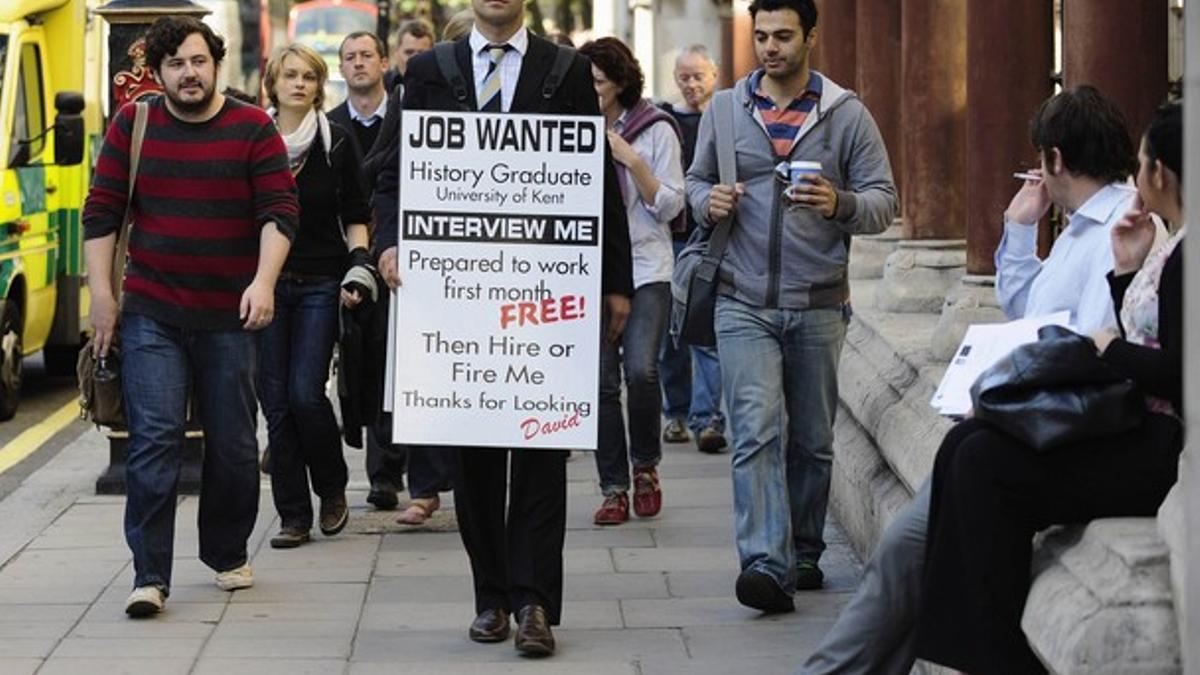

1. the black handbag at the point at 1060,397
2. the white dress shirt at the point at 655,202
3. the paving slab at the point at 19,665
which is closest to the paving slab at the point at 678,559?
the white dress shirt at the point at 655,202

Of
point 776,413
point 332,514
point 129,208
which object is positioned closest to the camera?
point 776,413

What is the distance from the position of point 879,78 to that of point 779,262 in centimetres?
719

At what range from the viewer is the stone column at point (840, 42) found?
18078mm

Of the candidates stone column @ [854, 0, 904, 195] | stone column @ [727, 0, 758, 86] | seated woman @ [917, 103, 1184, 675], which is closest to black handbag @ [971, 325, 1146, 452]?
seated woman @ [917, 103, 1184, 675]

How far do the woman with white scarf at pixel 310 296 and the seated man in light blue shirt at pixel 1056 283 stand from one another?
3580 millimetres

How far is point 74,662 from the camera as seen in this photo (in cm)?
786

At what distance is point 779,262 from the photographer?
338 inches

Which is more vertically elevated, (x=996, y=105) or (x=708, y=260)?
(x=996, y=105)

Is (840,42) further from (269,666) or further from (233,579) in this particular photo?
(269,666)

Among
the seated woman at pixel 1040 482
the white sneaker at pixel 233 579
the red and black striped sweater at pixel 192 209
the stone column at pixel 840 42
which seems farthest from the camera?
the stone column at pixel 840 42

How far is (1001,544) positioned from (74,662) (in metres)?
3.09

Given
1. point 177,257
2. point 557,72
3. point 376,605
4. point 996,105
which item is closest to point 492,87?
point 557,72

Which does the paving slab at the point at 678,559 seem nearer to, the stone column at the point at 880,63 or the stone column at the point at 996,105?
the stone column at the point at 996,105

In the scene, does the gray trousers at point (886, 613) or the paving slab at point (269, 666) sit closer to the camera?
the gray trousers at point (886, 613)
